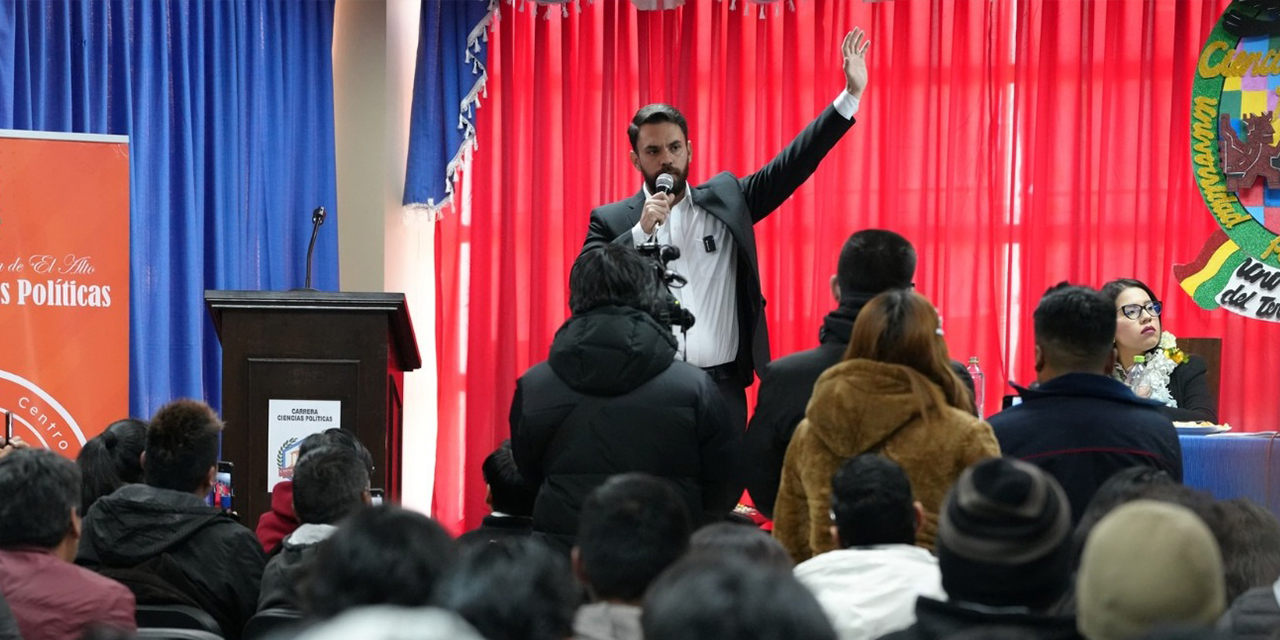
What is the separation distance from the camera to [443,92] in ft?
21.8

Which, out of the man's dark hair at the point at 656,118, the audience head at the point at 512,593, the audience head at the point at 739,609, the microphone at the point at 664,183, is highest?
the man's dark hair at the point at 656,118

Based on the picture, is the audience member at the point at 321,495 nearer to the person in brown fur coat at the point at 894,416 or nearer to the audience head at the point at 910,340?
the person in brown fur coat at the point at 894,416

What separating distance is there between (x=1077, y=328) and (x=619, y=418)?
972 millimetres

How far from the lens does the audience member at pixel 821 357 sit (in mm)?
3072

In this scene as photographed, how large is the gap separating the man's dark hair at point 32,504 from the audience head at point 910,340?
5.17ft

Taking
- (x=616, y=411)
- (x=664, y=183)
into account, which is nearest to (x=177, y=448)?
(x=616, y=411)

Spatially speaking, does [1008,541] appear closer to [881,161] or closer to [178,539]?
[178,539]

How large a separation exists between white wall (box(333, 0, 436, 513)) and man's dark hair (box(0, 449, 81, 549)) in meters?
3.79

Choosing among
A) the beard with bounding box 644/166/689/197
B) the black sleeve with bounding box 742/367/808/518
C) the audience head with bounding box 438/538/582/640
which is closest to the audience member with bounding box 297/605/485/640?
the audience head with bounding box 438/538/582/640

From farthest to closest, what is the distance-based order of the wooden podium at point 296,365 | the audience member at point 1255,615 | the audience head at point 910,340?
the wooden podium at point 296,365 → the audience head at point 910,340 → the audience member at point 1255,615

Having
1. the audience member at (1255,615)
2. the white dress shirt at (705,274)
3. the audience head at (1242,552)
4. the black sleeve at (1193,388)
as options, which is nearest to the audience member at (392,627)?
the audience member at (1255,615)

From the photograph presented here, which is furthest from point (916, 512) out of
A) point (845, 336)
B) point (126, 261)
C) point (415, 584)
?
point (126, 261)

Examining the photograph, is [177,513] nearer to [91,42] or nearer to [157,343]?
[157,343]

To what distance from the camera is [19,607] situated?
2.59 metres
